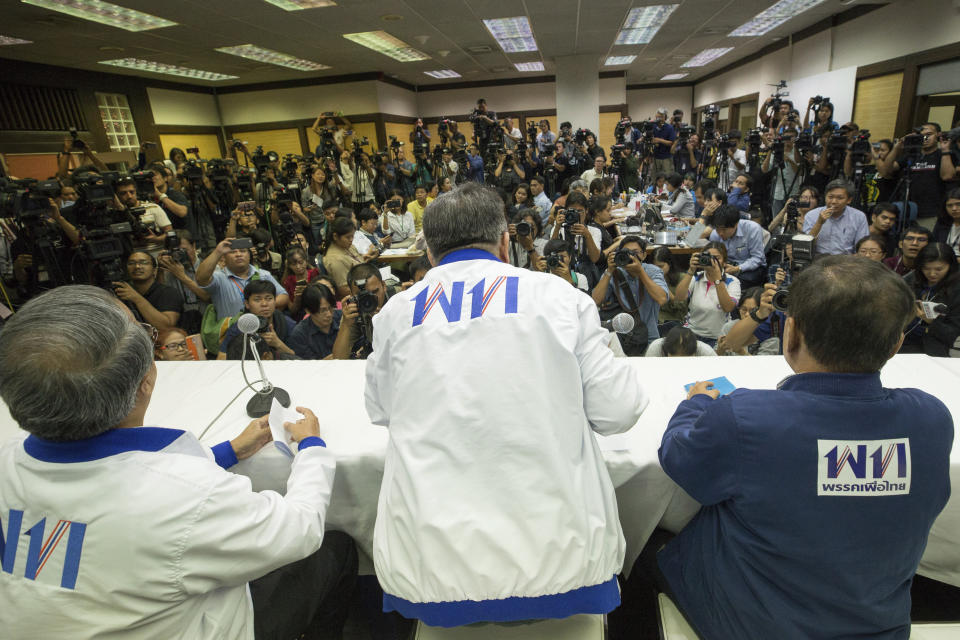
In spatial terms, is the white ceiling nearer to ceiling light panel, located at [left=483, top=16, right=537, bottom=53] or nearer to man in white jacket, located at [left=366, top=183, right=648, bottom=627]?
ceiling light panel, located at [left=483, top=16, right=537, bottom=53]

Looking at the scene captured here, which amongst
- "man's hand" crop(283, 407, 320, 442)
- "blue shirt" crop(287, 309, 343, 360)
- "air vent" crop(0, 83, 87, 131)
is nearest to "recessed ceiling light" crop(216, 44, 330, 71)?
"air vent" crop(0, 83, 87, 131)

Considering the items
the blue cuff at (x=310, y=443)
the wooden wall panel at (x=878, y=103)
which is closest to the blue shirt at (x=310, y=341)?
the blue cuff at (x=310, y=443)

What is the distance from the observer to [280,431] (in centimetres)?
122

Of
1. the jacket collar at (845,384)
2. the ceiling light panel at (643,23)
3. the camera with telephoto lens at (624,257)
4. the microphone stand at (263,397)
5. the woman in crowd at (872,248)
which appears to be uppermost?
the ceiling light panel at (643,23)

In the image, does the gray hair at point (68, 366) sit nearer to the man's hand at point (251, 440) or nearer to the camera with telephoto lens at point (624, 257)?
the man's hand at point (251, 440)

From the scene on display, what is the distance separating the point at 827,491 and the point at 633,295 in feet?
6.41

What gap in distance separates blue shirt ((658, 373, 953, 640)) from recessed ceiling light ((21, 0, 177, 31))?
6.03 meters

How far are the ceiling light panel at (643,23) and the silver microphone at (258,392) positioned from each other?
6480 mm

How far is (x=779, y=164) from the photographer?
4738mm

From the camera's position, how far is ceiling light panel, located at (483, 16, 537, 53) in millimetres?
6300

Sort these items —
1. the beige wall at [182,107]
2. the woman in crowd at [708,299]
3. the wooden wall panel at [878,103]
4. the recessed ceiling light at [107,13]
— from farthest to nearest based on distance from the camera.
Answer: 1. the beige wall at [182,107]
2. the wooden wall panel at [878,103]
3. the recessed ceiling light at [107,13]
4. the woman in crowd at [708,299]

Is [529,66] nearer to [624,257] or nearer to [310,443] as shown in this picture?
[624,257]

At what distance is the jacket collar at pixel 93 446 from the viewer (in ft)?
2.52

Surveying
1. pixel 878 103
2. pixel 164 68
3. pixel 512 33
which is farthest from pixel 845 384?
pixel 164 68
